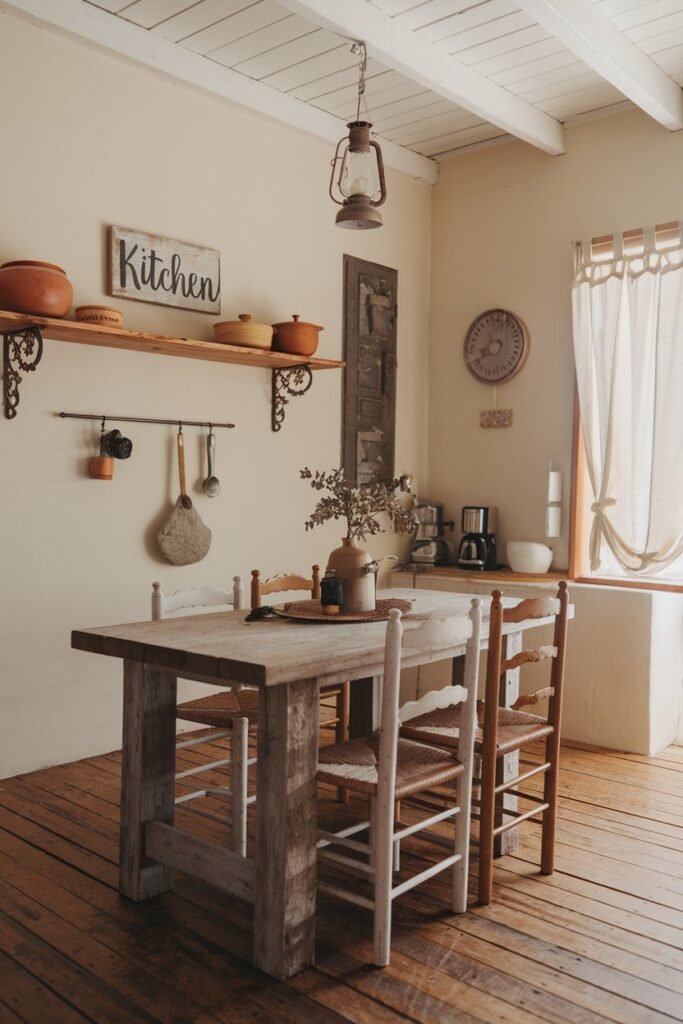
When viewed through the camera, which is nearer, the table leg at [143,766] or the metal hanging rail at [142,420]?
the table leg at [143,766]

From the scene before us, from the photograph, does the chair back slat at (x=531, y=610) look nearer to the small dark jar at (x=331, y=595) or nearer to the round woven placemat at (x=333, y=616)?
the round woven placemat at (x=333, y=616)

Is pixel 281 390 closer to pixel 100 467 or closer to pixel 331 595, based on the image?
pixel 100 467

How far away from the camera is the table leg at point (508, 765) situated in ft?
9.55

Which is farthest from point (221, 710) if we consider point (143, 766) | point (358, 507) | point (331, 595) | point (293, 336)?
point (293, 336)

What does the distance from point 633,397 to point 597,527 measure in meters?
0.66

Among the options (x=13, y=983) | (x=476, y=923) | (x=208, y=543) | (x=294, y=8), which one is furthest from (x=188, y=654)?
(x=294, y=8)

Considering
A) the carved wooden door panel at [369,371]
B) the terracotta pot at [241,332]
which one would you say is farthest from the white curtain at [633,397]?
the terracotta pot at [241,332]

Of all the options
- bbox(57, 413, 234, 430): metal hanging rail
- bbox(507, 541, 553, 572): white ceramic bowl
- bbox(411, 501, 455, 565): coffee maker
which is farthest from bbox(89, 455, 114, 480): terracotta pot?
bbox(507, 541, 553, 572): white ceramic bowl

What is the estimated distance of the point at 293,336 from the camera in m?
4.23

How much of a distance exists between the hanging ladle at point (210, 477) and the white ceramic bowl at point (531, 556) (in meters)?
1.62

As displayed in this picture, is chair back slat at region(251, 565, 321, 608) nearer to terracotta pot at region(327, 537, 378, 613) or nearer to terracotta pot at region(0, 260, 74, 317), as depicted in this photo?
terracotta pot at region(327, 537, 378, 613)

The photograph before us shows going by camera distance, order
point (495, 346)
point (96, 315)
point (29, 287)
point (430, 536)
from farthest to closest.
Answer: point (430, 536), point (495, 346), point (96, 315), point (29, 287)

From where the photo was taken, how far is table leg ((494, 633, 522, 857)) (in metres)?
2.91

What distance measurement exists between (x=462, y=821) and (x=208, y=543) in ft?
6.76
